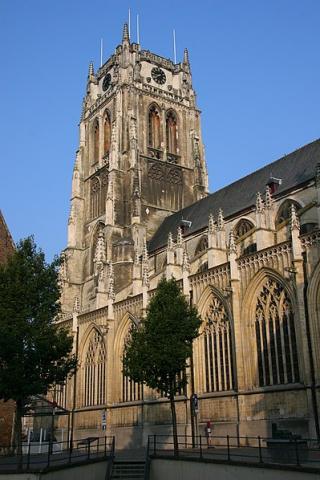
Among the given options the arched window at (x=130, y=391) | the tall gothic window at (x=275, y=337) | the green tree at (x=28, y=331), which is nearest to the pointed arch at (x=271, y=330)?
the tall gothic window at (x=275, y=337)

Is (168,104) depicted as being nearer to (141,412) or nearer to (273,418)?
(141,412)

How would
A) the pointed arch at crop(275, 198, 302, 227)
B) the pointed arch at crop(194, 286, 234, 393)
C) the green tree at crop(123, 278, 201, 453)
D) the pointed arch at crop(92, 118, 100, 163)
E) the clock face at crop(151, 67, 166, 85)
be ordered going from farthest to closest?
the clock face at crop(151, 67, 166, 85) → the pointed arch at crop(92, 118, 100, 163) → the pointed arch at crop(275, 198, 302, 227) → the pointed arch at crop(194, 286, 234, 393) → the green tree at crop(123, 278, 201, 453)

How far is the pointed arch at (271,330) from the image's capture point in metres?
22.1

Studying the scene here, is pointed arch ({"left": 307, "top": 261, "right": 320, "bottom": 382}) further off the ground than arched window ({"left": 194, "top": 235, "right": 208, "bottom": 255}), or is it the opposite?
arched window ({"left": 194, "top": 235, "right": 208, "bottom": 255})

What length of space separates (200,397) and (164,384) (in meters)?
5.20

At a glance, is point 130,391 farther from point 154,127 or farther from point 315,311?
point 154,127

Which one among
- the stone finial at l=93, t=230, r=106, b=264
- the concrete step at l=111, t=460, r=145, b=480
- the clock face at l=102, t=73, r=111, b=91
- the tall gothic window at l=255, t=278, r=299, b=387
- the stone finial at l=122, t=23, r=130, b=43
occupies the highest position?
the stone finial at l=122, t=23, r=130, b=43

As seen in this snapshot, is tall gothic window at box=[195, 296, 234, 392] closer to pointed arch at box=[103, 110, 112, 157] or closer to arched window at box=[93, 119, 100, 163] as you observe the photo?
pointed arch at box=[103, 110, 112, 157]

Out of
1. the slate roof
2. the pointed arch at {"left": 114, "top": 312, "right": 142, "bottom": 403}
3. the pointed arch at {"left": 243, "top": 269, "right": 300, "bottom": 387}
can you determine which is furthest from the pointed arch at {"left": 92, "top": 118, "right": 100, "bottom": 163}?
the pointed arch at {"left": 243, "top": 269, "right": 300, "bottom": 387}

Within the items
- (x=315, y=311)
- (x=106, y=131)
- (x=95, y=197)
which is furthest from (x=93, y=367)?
(x=106, y=131)

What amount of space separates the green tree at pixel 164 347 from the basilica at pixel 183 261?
3820mm

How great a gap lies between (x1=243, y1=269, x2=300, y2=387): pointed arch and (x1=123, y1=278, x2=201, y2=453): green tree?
144 inches

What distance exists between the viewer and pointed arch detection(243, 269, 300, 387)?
2209 centimetres

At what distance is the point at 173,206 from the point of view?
4919cm
